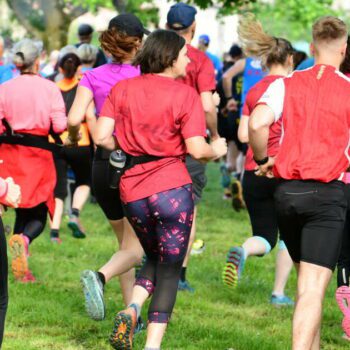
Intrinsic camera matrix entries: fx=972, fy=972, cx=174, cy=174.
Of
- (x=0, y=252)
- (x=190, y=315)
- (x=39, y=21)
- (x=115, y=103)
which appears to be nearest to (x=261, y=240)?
(x=190, y=315)

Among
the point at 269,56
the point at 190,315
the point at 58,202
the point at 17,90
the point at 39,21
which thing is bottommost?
the point at 39,21

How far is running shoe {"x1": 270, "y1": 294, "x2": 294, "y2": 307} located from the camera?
7.88m

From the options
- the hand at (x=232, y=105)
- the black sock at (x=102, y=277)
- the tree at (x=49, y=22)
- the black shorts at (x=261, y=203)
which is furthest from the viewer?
the tree at (x=49, y=22)

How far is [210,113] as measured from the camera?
7.43 metres

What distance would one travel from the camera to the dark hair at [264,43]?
7.49 meters

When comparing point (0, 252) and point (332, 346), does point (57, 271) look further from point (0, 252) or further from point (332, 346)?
point (0, 252)

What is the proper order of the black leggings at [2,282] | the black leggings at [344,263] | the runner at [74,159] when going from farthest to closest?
1. the runner at [74,159]
2. the black leggings at [344,263]
3. the black leggings at [2,282]

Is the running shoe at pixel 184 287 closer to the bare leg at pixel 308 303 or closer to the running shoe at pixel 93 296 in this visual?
the running shoe at pixel 93 296

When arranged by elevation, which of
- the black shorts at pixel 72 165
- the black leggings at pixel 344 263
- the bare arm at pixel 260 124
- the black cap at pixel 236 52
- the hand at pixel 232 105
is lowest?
the black cap at pixel 236 52

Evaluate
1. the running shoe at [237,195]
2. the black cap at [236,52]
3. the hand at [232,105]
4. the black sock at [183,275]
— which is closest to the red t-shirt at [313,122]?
the black sock at [183,275]

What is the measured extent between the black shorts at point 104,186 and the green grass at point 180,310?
903 mm

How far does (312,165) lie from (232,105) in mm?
9111

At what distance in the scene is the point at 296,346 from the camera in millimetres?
5258

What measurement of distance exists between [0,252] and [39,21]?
21279 millimetres
